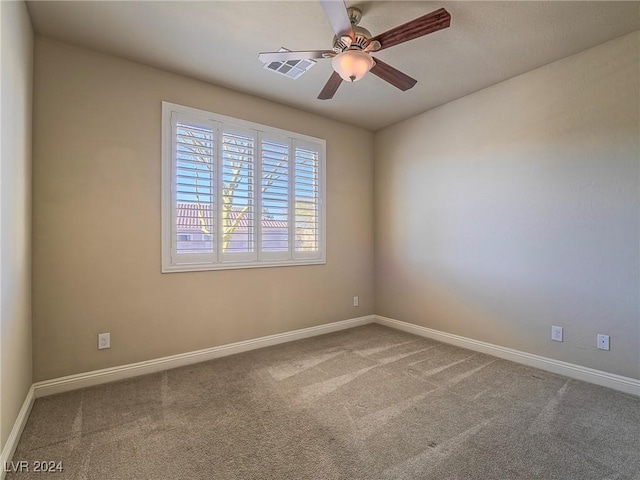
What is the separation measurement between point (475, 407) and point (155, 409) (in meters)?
2.21

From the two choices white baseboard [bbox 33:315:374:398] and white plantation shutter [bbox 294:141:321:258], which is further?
white plantation shutter [bbox 294:141:321:258]

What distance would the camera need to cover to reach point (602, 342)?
251cm

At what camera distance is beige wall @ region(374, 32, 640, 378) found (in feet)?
7.99

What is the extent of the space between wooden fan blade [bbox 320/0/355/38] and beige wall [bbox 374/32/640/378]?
6.70 ft

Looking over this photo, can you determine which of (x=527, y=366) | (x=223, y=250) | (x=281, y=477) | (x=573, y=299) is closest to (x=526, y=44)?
(x=573, y=299)

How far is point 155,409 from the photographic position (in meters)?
2.17

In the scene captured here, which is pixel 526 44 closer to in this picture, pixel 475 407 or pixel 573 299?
pixel 573 299

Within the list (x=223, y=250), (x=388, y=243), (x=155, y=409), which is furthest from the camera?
(x=388, y=243)

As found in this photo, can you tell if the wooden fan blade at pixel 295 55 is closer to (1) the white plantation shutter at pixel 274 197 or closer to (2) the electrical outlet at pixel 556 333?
(1) the white plantation shutter at pixel 274 197

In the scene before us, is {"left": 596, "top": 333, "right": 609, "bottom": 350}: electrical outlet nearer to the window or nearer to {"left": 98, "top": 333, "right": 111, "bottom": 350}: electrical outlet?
the window

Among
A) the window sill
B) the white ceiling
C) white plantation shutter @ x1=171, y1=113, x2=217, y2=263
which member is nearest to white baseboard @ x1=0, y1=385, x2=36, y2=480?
the window sill

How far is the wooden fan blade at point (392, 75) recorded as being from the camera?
219 cm

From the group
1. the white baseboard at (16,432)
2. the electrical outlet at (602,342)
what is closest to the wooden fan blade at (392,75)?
the electrical outlet at (602,342)

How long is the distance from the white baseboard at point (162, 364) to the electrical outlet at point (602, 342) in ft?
8.43
